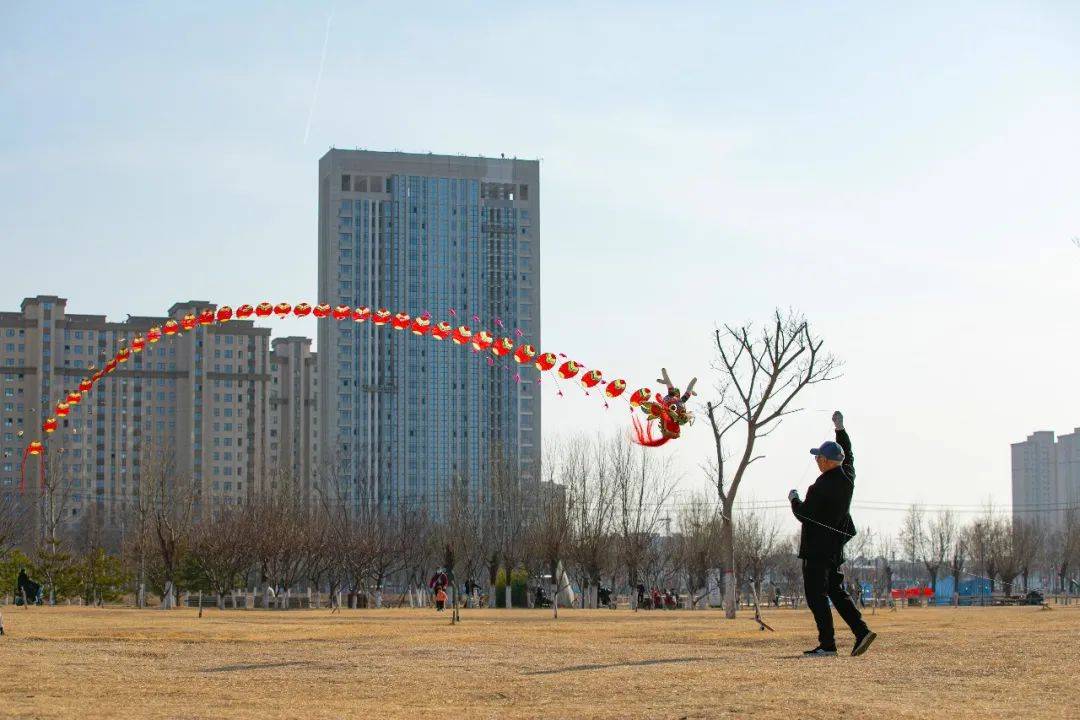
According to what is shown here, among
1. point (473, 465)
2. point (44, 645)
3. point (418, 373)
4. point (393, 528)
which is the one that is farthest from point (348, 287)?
point (44, 645)

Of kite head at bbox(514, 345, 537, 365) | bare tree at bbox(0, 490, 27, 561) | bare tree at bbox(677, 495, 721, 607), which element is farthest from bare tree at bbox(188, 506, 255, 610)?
kite head at bbox(514, 345, 537, 365)

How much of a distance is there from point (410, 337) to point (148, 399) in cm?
3628

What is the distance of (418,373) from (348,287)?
36.4ft

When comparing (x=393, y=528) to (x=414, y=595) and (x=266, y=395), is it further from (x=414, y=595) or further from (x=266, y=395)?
(x=266, y=395)

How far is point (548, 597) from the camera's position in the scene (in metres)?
66.6

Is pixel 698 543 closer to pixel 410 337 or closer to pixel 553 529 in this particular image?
pixel 553 529

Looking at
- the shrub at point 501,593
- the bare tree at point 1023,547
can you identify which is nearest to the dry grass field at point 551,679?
the shrub at point 501,593

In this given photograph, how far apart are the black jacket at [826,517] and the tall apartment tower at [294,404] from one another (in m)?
148

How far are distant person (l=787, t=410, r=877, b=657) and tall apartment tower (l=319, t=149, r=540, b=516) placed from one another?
121m

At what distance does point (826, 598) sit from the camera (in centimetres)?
1450

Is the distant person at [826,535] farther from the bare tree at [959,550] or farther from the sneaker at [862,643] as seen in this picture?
the bare tree at [959,550]

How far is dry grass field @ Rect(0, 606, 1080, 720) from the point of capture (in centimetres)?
1014

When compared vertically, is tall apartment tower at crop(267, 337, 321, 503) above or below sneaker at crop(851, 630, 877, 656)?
above

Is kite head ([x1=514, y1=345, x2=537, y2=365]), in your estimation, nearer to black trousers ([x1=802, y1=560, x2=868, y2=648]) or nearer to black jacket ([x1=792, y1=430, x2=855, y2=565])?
black jacket ([x1=792, y1=430, x2=855, y2=565])
